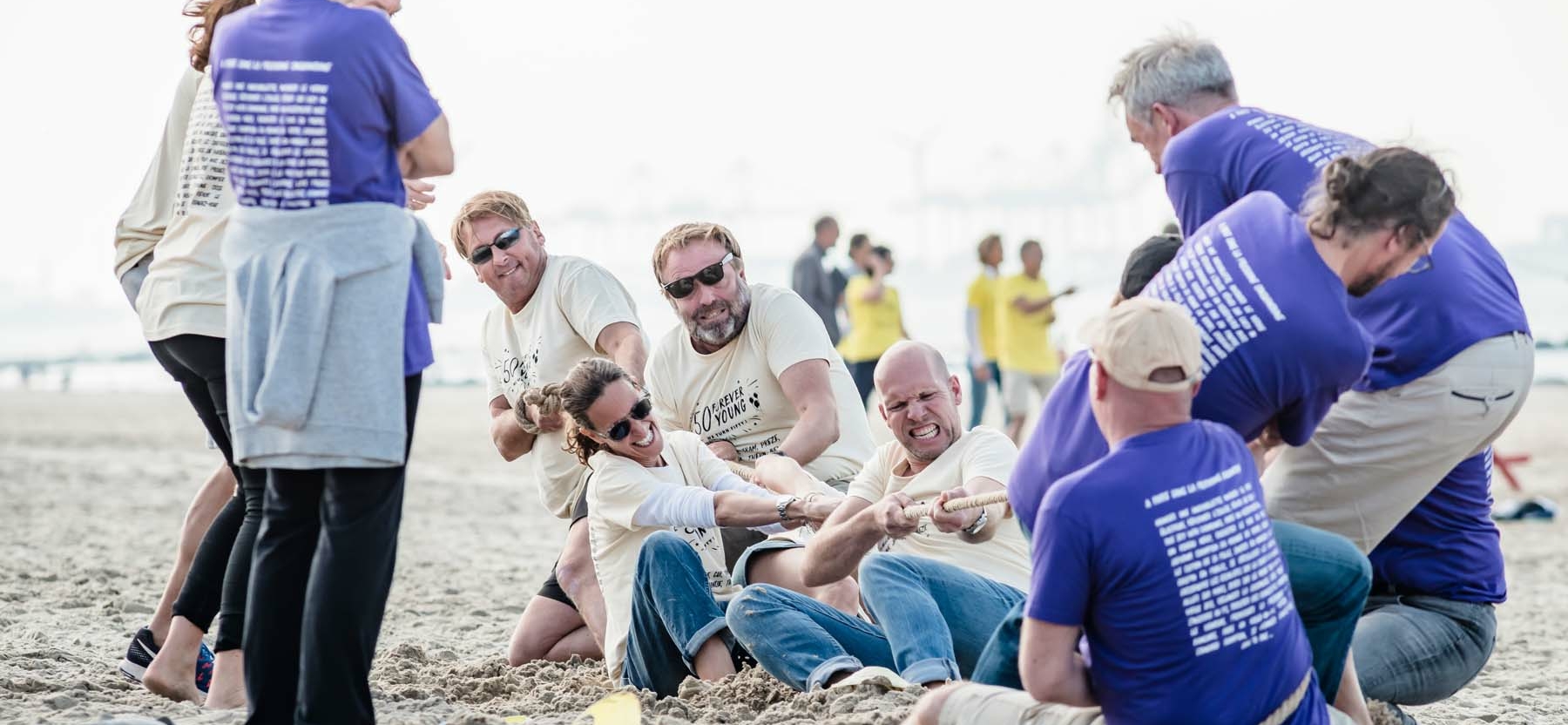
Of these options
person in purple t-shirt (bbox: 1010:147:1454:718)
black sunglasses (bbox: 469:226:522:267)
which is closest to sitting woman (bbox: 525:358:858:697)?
black sunglasses (bbox: 469:226:522:267)

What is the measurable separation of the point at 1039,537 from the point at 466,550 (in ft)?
19.2

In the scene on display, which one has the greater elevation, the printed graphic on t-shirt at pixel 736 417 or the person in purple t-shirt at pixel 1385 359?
the person in purple t-shirt at pixel 1385 359

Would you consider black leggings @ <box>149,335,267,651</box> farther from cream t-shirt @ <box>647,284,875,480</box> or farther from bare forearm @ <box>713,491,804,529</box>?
cream t-shirt @ <box>647,284,875,480</box>

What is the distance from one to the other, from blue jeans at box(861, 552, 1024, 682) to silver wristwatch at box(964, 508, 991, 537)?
0.30 ft

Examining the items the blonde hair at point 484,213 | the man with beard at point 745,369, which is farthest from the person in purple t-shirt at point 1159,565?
the blonde hair at point 484,213

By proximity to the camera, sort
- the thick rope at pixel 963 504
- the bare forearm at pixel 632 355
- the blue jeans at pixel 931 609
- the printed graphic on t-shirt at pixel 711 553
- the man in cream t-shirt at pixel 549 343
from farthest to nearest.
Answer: the man in cream t-shirt at pixel 549 343 < the bare forearm at pixel 632 355 < the printed graphic on t-shirt at pixel 711 553 < the blue jeans at pixel 931 609 < the thick rope at pixel 963 504

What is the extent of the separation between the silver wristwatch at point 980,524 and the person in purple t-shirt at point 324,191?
1.30 meters

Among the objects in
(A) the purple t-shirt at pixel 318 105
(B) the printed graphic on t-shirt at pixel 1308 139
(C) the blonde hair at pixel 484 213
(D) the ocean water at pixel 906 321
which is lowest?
(D) the ocean water at pixel 906 321

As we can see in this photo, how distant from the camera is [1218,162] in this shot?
10.6ft

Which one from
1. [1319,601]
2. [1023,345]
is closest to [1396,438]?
[1319,601]

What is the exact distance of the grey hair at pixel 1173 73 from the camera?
3.39 m

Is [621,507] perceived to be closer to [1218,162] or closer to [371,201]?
[371,201]

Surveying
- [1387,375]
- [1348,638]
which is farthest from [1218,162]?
[1348,638]

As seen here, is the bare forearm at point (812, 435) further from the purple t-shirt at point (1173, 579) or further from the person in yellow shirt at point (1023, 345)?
the person in yellow shirt at point (1023, 345)
